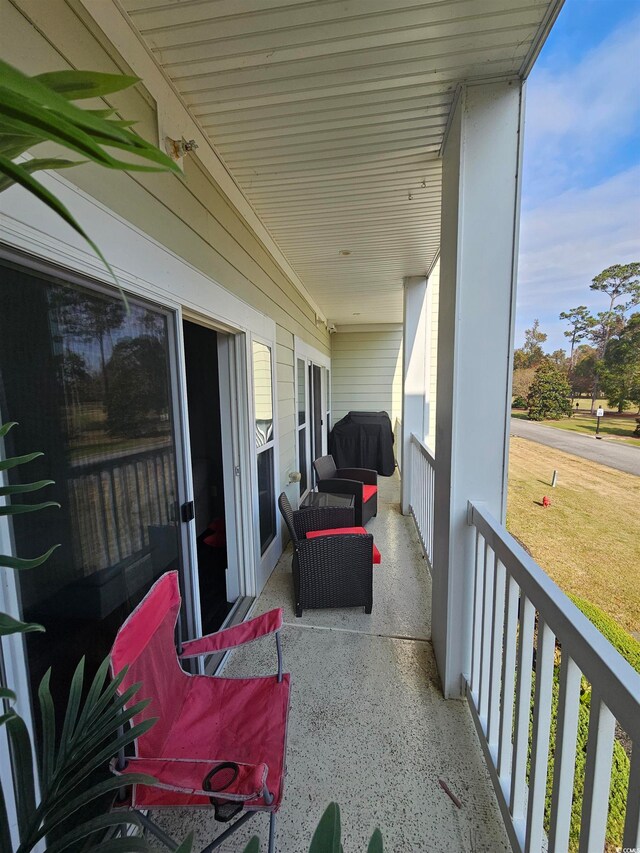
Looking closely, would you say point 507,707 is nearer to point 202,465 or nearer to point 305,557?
point 305,557

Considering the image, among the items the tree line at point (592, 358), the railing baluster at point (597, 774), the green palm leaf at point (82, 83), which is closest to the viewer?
the green palm leaf at point (82, 83)

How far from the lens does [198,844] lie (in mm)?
1301

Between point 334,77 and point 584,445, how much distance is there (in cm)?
234

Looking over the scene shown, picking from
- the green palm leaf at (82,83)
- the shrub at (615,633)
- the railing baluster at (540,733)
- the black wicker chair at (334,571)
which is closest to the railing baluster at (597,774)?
the railing baluster at (540,733)

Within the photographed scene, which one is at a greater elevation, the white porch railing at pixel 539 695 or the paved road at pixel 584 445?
the paved road at pixel 584 445

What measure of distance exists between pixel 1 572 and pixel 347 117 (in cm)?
228

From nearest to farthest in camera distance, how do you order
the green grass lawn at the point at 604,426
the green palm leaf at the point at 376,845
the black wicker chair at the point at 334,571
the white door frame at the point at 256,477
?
the green palm leaf at the point at 376,845 → the green grass lawn at the point at 604,426 → the black wicker chair at the point at 334,571 → the white door frame at the point at 256,477

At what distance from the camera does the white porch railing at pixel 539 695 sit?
2.62ft

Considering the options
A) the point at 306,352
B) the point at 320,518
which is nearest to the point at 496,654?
the point at 320,518

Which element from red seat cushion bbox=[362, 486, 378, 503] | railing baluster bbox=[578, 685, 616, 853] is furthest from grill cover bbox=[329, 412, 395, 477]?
railing baluster bbox=[578, 685, 616, 853]

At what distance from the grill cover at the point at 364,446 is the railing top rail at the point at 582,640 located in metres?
4.94

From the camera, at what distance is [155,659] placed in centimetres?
140

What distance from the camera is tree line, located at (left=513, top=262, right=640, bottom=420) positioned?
1767mm

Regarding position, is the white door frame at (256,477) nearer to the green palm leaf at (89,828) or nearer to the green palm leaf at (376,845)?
the green palm leaf at (89,828)
